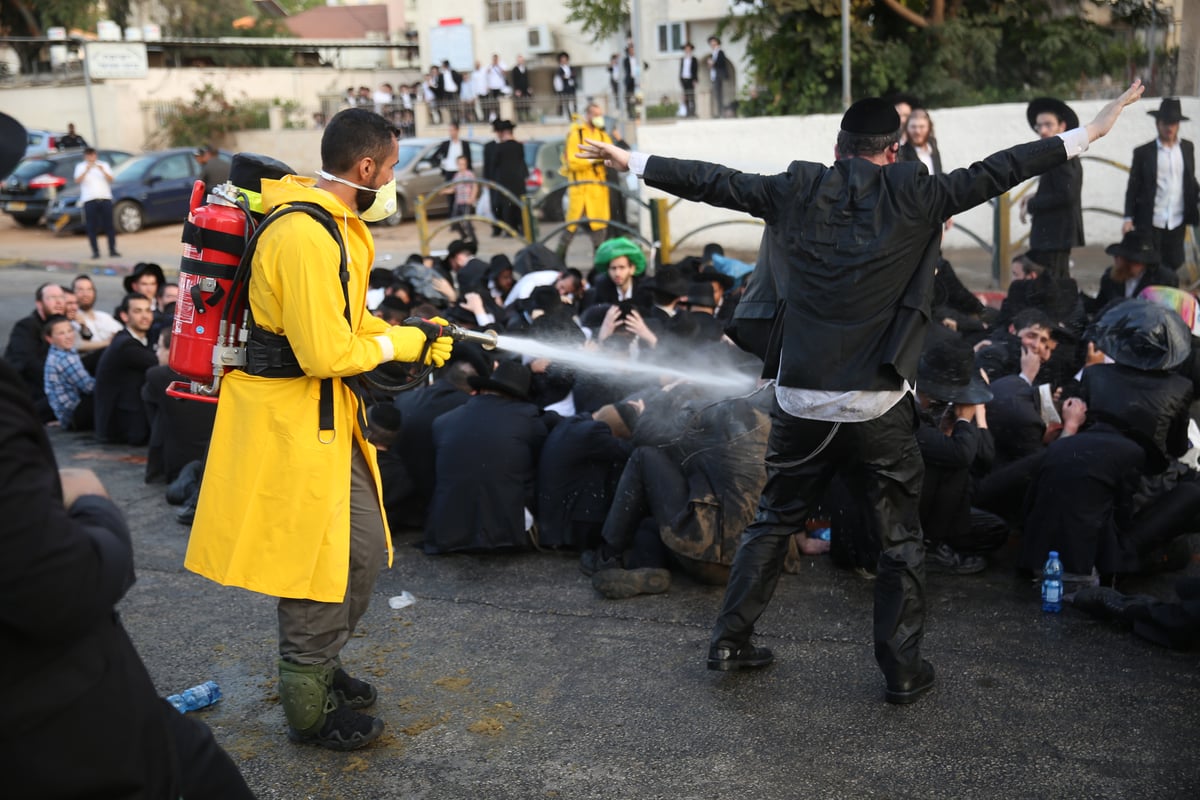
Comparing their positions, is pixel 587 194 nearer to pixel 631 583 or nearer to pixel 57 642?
pixel 631 583

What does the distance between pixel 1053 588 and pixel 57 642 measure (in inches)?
157

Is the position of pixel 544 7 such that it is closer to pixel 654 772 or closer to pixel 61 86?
pixel 61 86

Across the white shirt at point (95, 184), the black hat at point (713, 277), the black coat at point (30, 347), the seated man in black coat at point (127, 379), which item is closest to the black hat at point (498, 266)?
the black hat at point (713, 277)

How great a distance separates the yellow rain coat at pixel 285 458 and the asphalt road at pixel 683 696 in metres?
0.69

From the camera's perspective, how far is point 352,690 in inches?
165

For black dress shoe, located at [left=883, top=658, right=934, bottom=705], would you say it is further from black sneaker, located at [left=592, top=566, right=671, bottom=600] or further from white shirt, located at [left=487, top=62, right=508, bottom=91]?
white shirt, located at [left=487, top=62, right=508, bottom=91]

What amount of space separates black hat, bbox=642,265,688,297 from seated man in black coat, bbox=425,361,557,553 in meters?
1.91

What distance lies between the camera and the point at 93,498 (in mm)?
2139

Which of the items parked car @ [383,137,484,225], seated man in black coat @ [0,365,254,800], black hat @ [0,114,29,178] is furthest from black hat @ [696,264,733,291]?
parked car @ [383,137,484,225]

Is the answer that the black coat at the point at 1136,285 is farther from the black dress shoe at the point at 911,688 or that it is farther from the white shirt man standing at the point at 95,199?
the white shirt man standing at the point at 95,199

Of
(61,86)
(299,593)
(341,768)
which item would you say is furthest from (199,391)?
(61,86)

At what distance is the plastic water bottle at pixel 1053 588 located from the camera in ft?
15.9

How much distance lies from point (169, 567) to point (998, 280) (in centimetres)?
877

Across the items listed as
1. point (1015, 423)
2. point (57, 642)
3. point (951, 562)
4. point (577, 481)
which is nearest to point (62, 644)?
point (57, 642)
